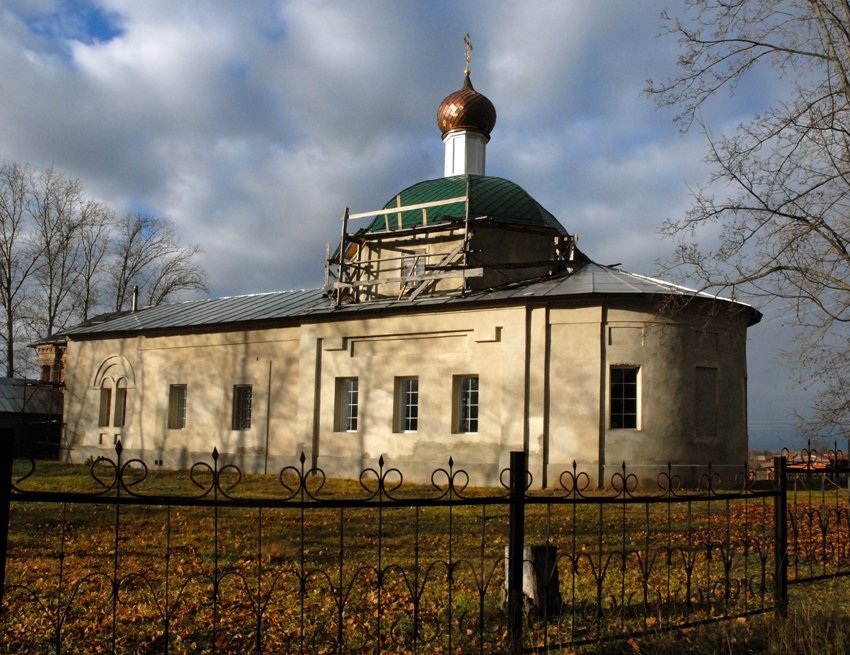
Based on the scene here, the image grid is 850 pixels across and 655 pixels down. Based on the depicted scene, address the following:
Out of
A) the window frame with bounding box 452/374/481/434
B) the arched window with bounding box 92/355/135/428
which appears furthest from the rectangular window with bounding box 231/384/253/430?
the window frame with bounding box 452/374/481/434

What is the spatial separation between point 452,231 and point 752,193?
1040 centimetres

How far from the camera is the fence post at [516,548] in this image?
15.9ft

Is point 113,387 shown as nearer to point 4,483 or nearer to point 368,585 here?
point 368,585

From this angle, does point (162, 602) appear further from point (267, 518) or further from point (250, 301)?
point (250, 301)

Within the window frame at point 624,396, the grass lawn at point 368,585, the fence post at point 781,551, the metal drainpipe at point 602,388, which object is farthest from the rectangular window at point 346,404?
the fence post at point 781,551

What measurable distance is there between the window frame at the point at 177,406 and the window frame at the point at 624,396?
1326 centimetres

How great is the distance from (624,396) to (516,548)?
1307cm

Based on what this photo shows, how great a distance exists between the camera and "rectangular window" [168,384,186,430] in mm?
24719

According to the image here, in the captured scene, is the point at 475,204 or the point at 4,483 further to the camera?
the point at 475,204

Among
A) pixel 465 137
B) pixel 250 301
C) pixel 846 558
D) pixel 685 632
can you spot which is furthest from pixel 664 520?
pixel 250 301

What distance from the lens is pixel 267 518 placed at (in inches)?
505

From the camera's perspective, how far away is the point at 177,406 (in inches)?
984

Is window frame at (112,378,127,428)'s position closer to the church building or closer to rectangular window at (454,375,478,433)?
the church building

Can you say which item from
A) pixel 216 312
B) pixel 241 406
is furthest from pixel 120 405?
pixel 241 406
